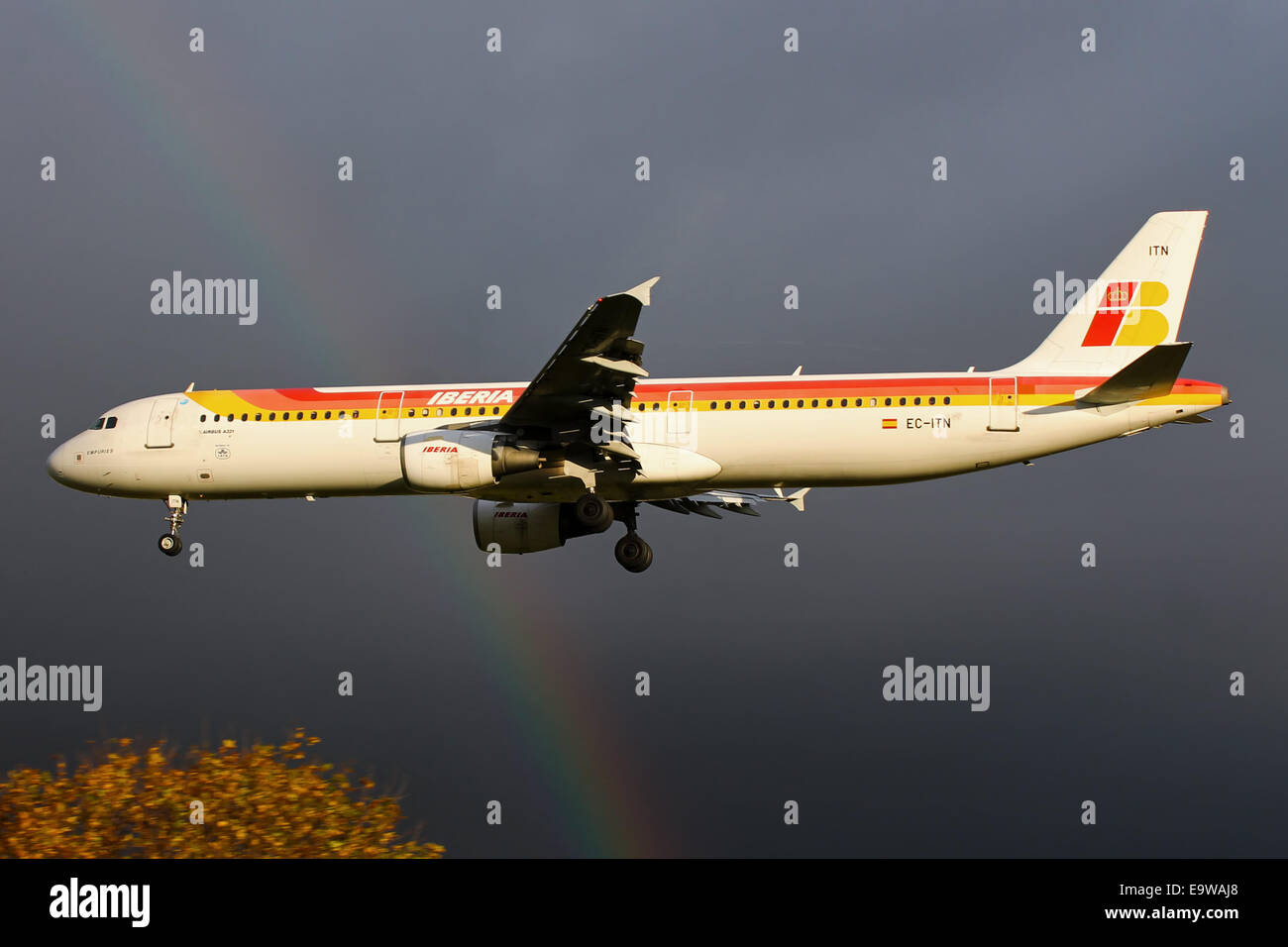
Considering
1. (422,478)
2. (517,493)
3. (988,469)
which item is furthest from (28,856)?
(988,469)

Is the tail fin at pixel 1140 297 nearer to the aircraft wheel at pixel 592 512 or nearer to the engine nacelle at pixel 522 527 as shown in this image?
the aircraft wheel at pixel 592 512

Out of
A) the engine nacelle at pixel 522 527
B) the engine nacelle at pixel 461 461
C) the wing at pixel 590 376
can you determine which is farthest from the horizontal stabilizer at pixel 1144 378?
the engine nacelle at pixel 522 527

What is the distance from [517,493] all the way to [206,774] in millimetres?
8792

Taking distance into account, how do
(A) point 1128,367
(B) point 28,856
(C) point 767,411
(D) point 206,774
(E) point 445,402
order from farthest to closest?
(E) point 445,402 → (C) point 767,411 → (A) point 1128,367 → (D) point 206,774 → (B) point 28,856

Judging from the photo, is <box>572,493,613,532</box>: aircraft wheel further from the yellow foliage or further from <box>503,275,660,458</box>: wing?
the yellow foliage

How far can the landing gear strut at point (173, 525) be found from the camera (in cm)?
3052

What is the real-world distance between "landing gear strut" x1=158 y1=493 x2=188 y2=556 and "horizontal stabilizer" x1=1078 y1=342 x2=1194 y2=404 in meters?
20.7

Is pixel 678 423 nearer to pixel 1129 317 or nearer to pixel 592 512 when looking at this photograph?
pixel 592 512

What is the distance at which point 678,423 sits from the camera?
91.4ft

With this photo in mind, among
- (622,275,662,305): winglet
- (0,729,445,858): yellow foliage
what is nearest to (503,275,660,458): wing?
(622,275,662,305): winglet

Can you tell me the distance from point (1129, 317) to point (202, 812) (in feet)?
70.5

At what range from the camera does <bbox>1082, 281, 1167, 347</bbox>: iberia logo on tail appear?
28.0m

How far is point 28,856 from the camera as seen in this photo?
21.2m

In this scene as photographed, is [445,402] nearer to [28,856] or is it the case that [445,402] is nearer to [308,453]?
[308,453]
